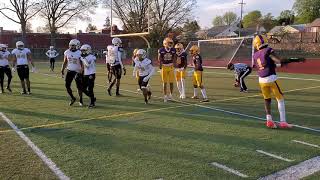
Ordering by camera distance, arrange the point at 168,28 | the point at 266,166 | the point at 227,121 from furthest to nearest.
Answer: the point at 168,28
the point at 227,121
the point at 266,166

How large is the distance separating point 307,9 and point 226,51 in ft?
265

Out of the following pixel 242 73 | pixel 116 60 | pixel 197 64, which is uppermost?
pixel 116 60

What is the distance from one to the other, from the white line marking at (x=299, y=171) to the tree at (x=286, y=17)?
352 feet

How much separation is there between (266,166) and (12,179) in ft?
11.8

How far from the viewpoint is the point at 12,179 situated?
16.8 feet

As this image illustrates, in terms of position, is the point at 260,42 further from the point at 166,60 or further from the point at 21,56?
the point at 21,56

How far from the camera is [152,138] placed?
7.22m

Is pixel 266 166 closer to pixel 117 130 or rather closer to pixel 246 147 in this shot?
pixel 246 147

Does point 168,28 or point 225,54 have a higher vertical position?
point 168,28

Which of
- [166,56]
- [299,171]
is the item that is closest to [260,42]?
[299,171]

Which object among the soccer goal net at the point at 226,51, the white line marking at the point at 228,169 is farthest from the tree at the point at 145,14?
the white line marking at the point at 228,169

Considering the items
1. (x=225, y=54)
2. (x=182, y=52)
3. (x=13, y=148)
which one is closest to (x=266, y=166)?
(x=13, y=148)

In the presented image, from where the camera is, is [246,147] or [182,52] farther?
[182,52]

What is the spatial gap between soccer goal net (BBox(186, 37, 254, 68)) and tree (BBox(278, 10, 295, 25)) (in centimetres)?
8476
